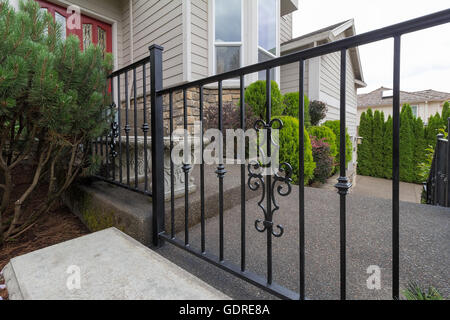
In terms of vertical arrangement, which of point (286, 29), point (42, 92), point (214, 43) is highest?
point (286, 29)

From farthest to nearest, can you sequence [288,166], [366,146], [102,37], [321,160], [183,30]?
[366,146]
[102,37]
[321,160]
[183,30]
[288,166]

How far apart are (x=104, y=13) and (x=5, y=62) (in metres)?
4.41

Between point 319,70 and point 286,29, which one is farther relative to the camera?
point 286,29

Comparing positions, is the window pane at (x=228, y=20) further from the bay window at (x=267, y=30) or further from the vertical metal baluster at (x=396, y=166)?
the vertical metal baluster at (x=396, y=166)

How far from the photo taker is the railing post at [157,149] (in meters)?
1.36

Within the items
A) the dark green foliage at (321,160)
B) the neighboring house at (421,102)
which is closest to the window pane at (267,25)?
the dark green foliage at (321,160)

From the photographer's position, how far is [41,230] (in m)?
1.72

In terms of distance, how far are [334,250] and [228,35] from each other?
4.14 meters

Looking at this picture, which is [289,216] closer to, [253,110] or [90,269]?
[90,269]

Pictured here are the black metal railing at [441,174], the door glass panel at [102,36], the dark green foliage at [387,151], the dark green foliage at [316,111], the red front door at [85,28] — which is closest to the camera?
the black metal railing at [441,174]

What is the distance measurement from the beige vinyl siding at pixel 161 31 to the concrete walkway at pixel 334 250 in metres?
3.11

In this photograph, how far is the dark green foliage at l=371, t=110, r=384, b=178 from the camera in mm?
7832

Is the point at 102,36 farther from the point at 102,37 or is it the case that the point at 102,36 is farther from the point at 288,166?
the point at 288,166

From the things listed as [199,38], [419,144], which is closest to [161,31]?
[199,38]
